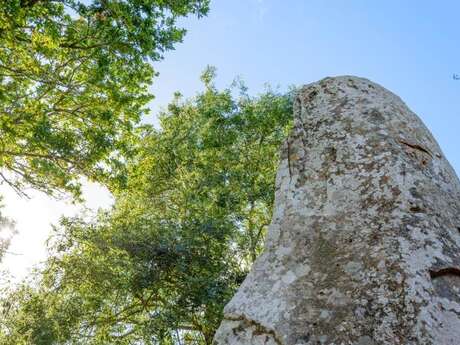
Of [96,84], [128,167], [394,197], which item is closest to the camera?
[394,197]

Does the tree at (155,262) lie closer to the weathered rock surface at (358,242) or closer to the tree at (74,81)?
the tree at (74,81)

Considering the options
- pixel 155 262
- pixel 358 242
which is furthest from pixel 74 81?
pixel 358 242

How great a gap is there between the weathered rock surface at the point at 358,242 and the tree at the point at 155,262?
26.1 ft

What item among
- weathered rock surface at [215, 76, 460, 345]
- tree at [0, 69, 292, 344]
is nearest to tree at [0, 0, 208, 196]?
tree at [0, 69, 292, 344]

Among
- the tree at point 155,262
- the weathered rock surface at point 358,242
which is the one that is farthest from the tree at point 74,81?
the weathered rock surface at point 358,242

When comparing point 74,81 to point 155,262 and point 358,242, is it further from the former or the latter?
point 358,242

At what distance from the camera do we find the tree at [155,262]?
37.8 ft

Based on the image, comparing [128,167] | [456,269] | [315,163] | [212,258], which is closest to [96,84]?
[128,167]

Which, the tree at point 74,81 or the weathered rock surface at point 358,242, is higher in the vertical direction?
the tree at point 74,81

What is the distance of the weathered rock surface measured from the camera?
290 cm

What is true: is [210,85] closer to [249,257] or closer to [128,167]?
[128,167]

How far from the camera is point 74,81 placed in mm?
12008

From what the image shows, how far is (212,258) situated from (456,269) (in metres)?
9.75

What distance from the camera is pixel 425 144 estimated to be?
4.50 metres
